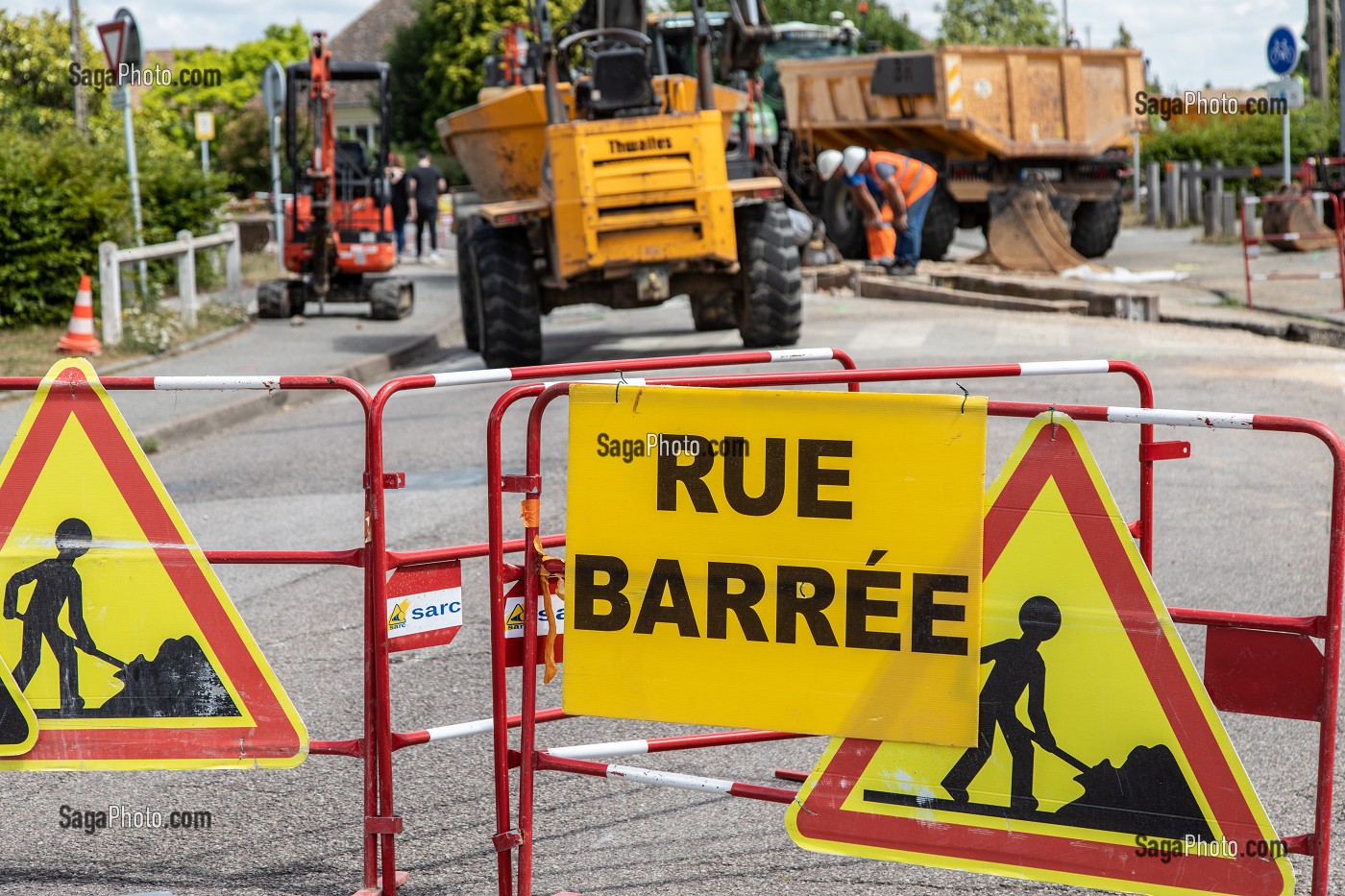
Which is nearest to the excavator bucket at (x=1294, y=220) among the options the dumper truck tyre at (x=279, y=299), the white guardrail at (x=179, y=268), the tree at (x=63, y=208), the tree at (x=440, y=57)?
the dumper truck tyre at (x=279, y=299)

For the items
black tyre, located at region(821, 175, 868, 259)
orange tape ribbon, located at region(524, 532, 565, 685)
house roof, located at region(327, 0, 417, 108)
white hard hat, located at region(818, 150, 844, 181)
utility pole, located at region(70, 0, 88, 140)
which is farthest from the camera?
house roof, located at region(327, 0, 417, 108)

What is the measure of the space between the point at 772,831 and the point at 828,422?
4.37 feet

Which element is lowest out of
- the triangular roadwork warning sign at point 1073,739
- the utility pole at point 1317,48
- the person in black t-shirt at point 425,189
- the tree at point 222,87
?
the triangular roadwork warning sign at point 1073,739

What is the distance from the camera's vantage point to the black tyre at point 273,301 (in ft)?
59.1

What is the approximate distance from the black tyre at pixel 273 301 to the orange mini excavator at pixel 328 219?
1 cm

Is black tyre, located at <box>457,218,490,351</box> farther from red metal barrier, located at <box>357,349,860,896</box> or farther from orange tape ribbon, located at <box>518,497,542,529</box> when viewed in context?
orange tape ribbon, located at <box>518,497,542,529</box>

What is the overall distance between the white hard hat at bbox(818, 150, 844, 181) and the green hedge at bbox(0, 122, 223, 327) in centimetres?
925

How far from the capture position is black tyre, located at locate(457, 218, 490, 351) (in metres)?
13.4

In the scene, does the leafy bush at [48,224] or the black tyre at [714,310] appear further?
the leafy bush at [48,224]

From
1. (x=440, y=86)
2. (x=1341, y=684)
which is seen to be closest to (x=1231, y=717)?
(x=1341, y=684)

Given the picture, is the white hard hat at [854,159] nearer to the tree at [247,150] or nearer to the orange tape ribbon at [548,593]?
the orange tape ribbon at [548,593]

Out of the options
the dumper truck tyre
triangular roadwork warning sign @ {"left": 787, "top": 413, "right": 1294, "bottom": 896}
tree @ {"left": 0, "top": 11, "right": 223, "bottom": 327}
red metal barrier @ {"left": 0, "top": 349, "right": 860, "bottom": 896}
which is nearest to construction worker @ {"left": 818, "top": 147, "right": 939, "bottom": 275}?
the dumper truck tyre

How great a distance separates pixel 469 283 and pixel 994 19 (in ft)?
212

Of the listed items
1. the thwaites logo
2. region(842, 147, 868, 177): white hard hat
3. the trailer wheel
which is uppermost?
region(842, 147, 868, 177): white hard hat
